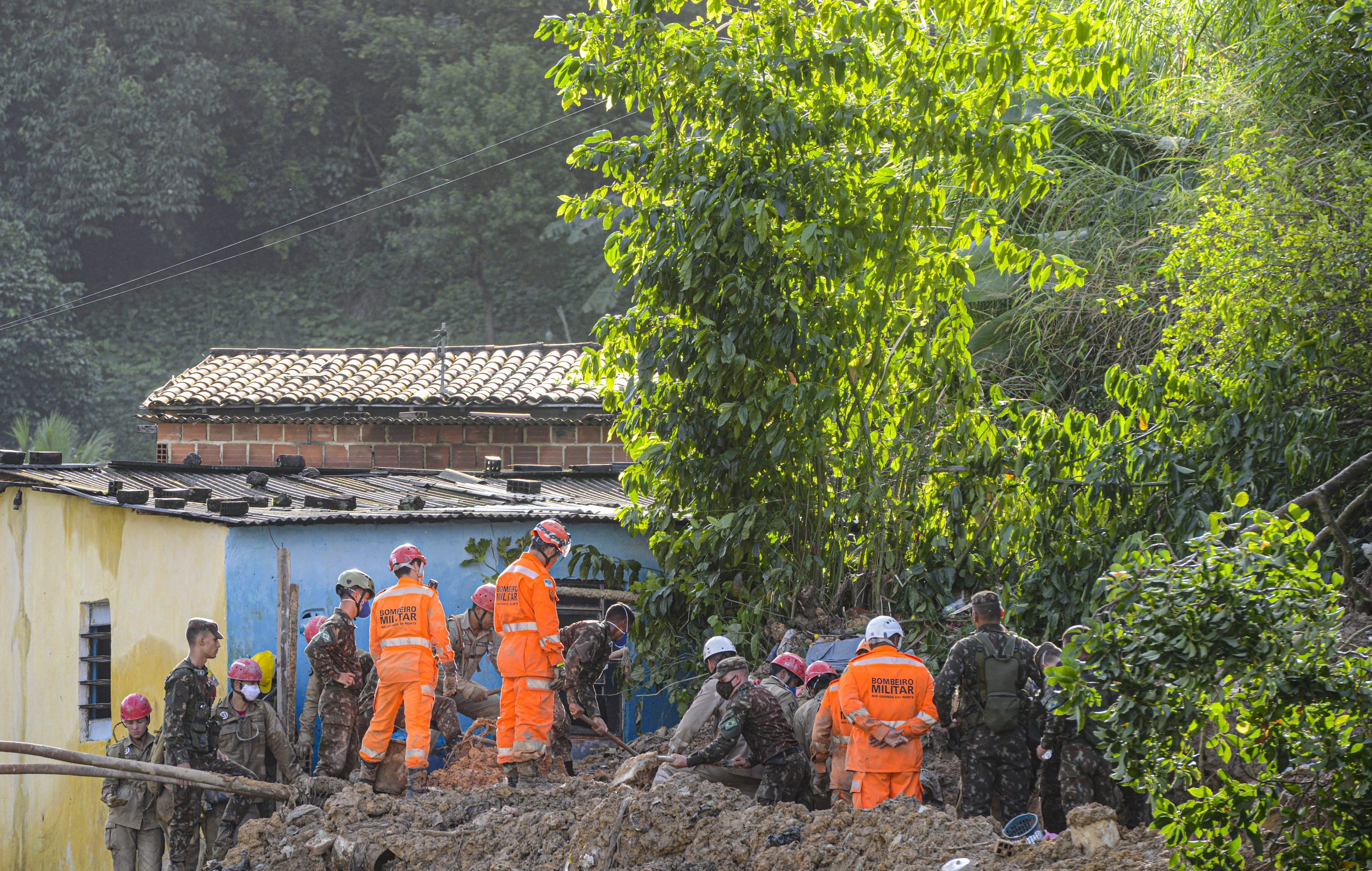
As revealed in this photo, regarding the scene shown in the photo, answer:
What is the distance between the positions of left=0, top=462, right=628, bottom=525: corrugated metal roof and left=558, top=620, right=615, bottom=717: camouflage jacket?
2206 mm

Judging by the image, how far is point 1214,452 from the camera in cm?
974

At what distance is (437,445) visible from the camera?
1959cm

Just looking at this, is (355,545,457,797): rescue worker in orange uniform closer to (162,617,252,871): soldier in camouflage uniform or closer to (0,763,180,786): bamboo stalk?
(162,617,252,871): soldier in camouflage uniform

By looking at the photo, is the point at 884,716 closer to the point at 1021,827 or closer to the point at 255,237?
the point at 1021,827

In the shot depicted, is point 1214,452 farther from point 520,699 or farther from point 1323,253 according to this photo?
point 520,699

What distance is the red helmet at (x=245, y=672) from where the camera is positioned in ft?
32.4

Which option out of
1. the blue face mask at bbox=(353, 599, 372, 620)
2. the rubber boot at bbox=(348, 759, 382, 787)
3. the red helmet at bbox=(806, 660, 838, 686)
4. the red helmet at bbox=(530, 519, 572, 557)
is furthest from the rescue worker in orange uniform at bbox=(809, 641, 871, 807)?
the blue face mask at bbox=(353, 599, 372, 620)

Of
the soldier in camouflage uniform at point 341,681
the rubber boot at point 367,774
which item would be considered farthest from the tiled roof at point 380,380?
the rubber boot at point 367,774

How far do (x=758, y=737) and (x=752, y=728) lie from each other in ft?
0.22

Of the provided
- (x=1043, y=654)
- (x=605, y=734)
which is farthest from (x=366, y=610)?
(x=1043, y=654)

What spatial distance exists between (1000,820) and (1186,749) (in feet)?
11.7

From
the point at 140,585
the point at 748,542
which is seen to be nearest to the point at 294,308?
the point at 140,585

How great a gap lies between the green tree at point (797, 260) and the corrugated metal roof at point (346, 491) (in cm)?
160

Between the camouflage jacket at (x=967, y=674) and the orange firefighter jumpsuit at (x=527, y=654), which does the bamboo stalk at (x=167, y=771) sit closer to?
the orange firefighter jumpsuit at (x=527, y=654)
